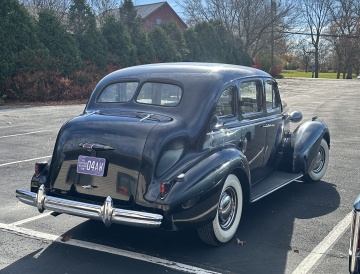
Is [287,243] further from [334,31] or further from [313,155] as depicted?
[334,31]

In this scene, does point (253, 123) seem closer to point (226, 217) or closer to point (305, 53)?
point (226, 217)

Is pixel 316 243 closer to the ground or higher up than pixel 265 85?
closer to the ground

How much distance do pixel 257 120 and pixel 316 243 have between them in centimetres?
174

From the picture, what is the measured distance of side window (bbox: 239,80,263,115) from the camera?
18.4ft

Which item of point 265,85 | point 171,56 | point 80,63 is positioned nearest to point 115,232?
point 265,85

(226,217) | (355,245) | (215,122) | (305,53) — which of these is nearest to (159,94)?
(215,122)

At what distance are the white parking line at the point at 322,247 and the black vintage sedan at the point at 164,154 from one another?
82cm

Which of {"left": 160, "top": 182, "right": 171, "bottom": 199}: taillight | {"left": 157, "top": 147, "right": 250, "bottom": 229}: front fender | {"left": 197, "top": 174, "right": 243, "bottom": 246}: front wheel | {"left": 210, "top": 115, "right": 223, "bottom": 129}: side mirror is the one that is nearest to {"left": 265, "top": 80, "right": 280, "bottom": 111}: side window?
{"left": 210, "top": 115, "right": 223, "bottom": 129}: side mirror

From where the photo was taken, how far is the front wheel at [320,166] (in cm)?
708

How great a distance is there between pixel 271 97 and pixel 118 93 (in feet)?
7.33

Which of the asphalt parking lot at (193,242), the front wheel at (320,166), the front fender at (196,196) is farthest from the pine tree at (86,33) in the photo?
the front fender at (196,196)

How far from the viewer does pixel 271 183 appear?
5918mm

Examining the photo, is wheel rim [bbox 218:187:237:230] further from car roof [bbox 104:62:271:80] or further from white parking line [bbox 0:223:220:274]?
car roof [bbox 104:62:271:80]

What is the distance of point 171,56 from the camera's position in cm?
3056
